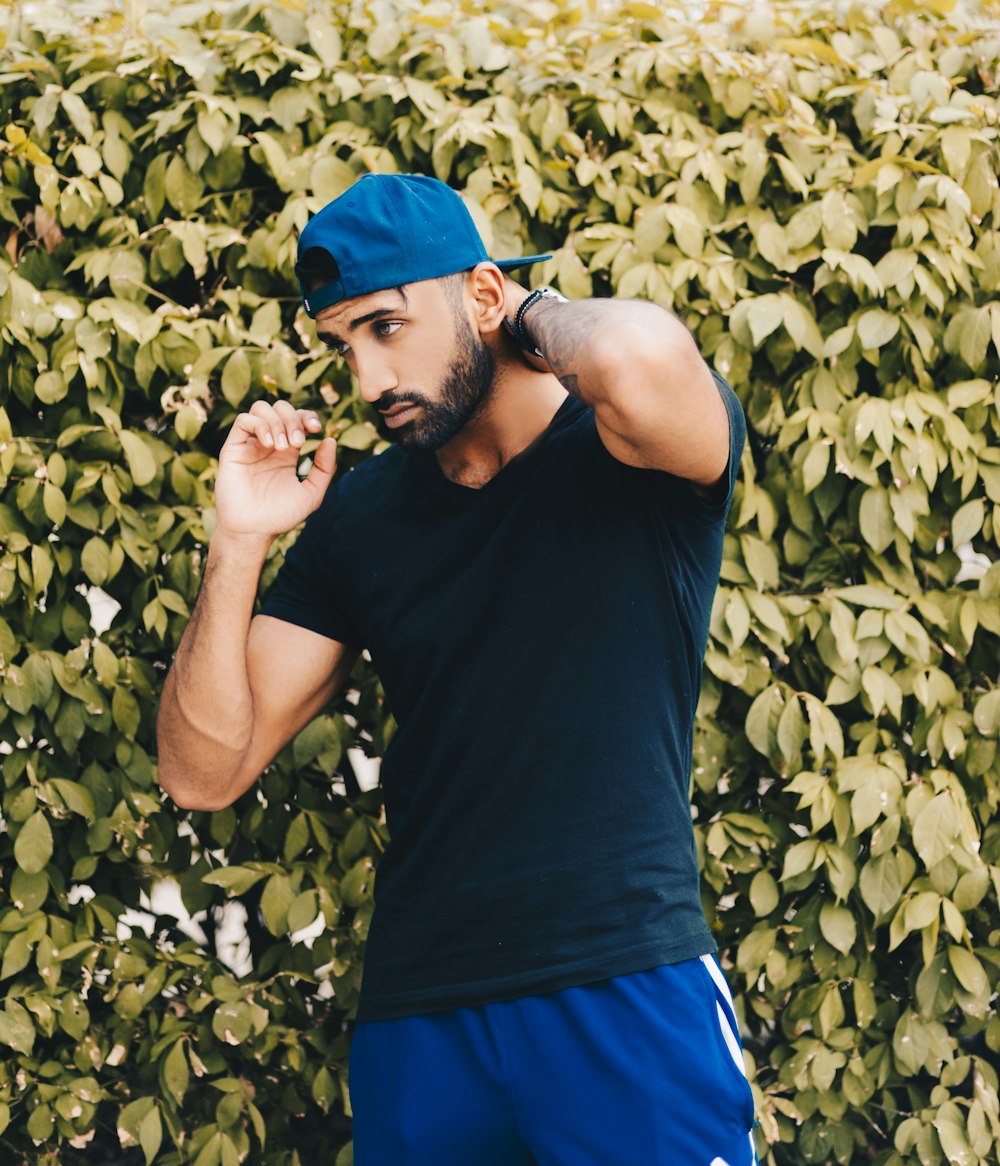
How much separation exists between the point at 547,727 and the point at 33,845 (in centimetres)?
117

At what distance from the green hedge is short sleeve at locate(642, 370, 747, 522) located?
25.4 inches

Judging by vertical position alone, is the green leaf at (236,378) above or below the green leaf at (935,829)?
above

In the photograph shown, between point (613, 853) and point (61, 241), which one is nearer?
point (613, 853)

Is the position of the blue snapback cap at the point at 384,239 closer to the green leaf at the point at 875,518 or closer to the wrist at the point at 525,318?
the wrist at the point at 525,318

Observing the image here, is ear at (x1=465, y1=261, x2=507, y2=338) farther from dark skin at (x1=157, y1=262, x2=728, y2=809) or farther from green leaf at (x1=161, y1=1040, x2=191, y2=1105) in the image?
green leaf at (x1=161, y1=1040, x2=191, y2=1105)

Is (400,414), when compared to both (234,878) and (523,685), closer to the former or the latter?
(523,685)

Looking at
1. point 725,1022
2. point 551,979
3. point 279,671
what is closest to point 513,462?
point 279,671

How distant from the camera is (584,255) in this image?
229cm

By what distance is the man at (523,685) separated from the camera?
1.53 metres

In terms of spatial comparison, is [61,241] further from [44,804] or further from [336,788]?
[336,788]

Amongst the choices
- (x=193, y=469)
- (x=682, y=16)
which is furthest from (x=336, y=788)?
(x=682, y=16)

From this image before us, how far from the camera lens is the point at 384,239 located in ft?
5.46

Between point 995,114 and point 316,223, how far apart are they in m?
1.43

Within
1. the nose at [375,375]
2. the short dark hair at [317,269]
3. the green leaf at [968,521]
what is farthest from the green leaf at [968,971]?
the short dark hair at [317,269]
